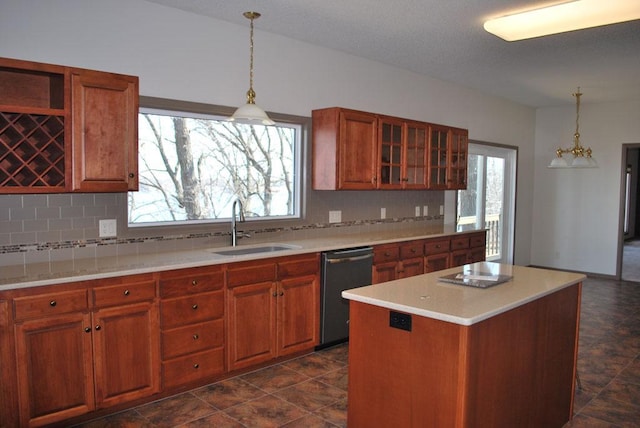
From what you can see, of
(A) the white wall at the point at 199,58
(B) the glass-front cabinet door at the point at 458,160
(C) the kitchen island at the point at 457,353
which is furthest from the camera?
(B) the glass-front cabinet door at the point at 458,160

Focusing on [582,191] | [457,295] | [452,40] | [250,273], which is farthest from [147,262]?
[582,191]

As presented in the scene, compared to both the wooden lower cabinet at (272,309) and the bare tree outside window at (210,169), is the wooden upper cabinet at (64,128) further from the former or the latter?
the wooden lower cabinet at (272,309)

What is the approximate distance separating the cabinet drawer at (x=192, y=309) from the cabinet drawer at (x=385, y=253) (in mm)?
1688

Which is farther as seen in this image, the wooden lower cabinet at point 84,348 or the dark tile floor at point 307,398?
the dark tile floor at point 307,398

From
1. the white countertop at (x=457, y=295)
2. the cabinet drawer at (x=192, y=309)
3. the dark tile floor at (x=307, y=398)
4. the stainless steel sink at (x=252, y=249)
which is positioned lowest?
the dark tile floor at (x=307, y=398)

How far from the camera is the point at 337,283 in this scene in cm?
428

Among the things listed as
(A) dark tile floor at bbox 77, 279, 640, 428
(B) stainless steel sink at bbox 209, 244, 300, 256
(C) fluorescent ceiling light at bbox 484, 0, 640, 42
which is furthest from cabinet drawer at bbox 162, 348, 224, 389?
(C) fluorescent ceiling light at bbox 484, 0, 640, 42

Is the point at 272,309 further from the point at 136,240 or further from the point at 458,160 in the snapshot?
the point at 458,160

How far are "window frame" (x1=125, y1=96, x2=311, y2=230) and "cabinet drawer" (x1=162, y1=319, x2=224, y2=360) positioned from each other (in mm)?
836

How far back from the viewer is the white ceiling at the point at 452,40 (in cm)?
369

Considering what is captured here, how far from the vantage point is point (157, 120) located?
3.83 m

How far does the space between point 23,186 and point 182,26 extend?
1717 mm

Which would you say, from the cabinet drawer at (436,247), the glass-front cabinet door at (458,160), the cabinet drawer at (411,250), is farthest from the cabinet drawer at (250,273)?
the glass-front cabinet door at (458,160)

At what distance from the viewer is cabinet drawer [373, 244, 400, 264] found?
184 inches
